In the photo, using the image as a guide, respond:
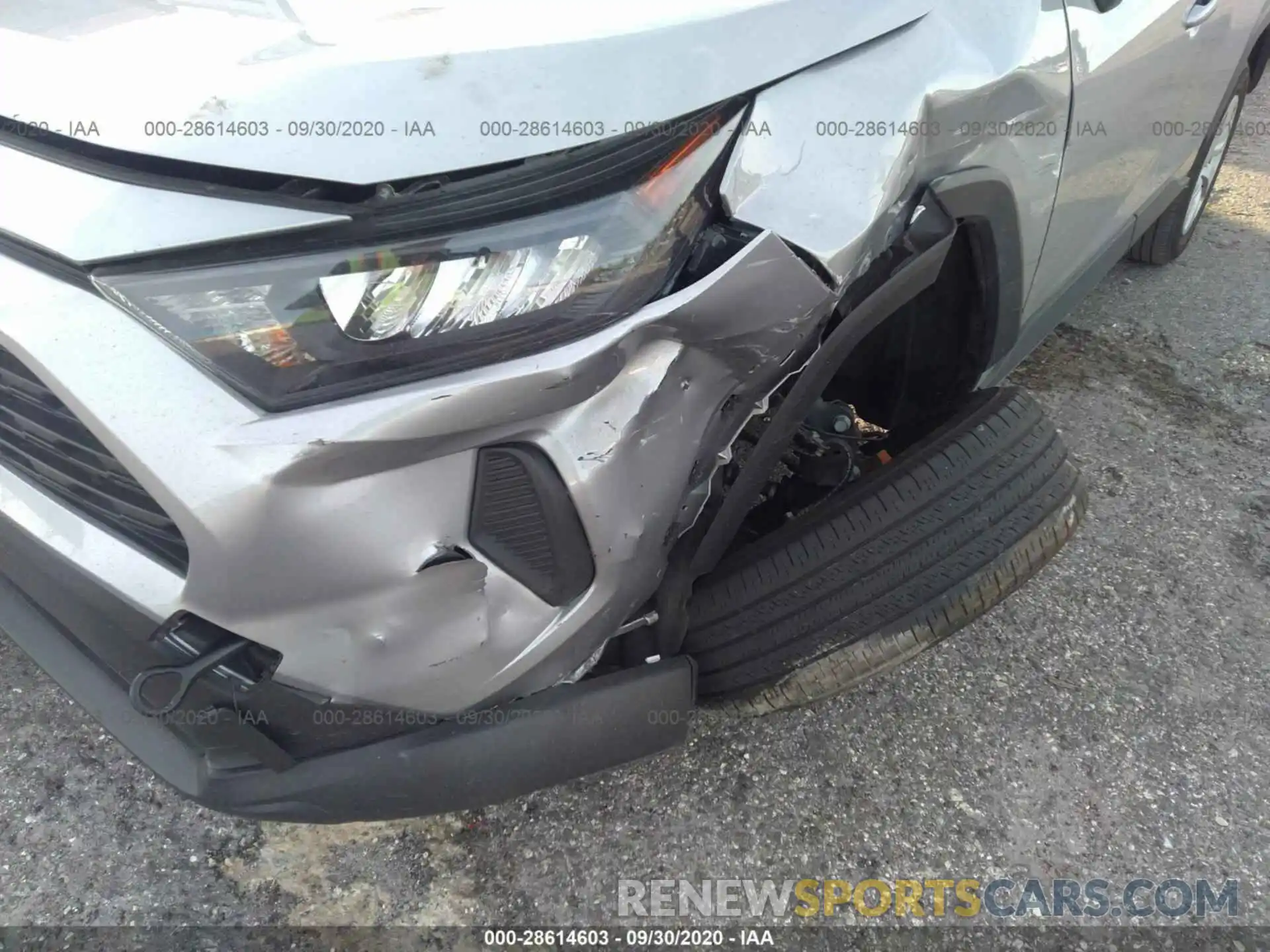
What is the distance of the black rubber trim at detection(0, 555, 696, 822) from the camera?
1.32 m

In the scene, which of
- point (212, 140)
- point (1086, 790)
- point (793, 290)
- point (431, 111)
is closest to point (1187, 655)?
point (1086, 790)

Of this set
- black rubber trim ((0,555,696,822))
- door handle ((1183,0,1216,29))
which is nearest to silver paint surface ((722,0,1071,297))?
black rubber trim ((0,555,696,822))

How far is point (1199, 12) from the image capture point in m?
2.48

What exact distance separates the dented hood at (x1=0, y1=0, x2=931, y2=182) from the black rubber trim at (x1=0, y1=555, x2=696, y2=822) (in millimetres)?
783

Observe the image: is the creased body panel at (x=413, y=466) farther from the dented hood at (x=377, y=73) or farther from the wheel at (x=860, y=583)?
the wheel at (x=860, y=583)

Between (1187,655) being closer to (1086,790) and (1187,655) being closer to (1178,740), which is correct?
(1178,740)

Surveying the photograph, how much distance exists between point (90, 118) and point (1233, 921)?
2313 millimetres

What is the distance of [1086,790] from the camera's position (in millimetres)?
1950

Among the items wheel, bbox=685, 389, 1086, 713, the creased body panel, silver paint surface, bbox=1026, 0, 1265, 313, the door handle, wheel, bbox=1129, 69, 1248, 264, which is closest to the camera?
the creased body panel

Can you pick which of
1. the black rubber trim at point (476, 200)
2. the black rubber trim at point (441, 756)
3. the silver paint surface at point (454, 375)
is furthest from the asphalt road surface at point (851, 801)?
the black rubber trim at point (476, 200)

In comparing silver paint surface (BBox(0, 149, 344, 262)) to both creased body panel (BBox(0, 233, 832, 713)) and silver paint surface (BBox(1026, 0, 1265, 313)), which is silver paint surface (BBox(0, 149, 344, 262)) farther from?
silver paint surface (BBox(1026, 0, 1265, 313))

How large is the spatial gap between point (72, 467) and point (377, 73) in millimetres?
689

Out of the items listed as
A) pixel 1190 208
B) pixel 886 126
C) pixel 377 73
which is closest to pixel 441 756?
pixel 377 73

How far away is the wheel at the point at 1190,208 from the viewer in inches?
142
